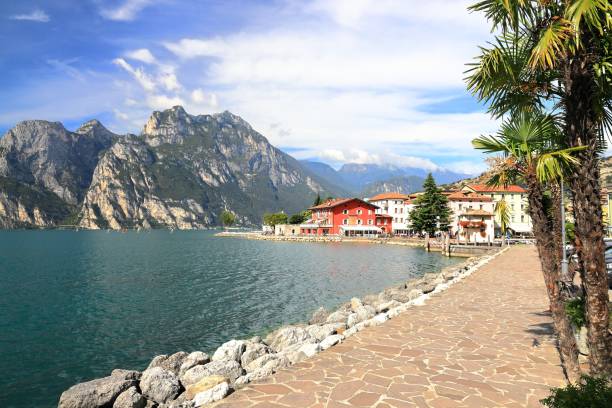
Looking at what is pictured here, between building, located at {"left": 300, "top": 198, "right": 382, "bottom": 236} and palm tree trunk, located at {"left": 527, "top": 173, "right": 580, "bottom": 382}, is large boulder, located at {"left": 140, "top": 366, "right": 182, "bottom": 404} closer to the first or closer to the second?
palm tree trunk, located at {"left": 527, "top": 173, "right": 580, "bottom": 382}

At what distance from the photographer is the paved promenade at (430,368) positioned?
728cm

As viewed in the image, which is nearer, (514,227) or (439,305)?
(439,305)

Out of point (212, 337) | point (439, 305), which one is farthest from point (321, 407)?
point (212, 337)

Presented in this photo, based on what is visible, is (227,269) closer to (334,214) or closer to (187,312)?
(187,312)

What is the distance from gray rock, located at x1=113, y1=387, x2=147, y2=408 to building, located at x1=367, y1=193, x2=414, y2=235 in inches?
4183

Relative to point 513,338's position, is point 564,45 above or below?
above

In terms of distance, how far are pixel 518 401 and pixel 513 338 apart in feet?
15.8

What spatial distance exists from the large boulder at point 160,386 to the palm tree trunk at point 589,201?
9.33 meters

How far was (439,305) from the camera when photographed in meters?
16.6

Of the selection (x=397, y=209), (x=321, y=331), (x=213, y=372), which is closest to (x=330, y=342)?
(x=213, y=372)

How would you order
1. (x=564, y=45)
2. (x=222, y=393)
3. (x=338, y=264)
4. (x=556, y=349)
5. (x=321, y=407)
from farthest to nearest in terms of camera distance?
1. (x=338, y=264)
2. (x=556, y=349)
3. (x=222, y=393)
4. (x=321, y=407)
5. (x=564, y=45)

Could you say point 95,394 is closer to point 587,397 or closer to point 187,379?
point 187,379

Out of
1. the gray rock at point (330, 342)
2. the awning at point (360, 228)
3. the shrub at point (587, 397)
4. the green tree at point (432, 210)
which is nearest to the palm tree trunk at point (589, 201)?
the shrub at point (587, 397)

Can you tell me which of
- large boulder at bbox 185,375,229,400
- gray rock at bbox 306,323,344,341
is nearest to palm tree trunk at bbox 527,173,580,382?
large boulder at bbox 185,375,229,400
